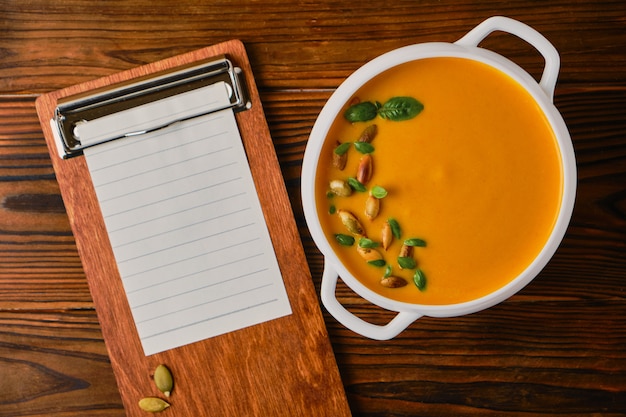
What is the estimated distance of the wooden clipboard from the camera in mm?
658

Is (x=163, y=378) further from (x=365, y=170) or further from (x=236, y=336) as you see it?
(x=365, y=170)

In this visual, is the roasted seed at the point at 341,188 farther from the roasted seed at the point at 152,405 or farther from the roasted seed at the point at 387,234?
the roasted seed at the point at 152,405

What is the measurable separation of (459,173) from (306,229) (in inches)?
8.1

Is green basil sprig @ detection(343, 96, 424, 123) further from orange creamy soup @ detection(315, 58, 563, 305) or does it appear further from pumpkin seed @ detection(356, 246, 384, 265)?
pumpkin seed @ detection(356, 246, 384, 265)

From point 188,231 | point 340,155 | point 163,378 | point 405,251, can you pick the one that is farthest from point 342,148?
point 163,378

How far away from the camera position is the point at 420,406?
0.69 m

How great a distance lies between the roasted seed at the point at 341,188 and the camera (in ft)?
1.74

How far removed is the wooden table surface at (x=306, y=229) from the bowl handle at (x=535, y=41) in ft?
0.36

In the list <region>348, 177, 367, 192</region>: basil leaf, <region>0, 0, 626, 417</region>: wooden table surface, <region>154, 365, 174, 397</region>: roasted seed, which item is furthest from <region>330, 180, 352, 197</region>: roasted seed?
<region>154, 365, 174, 397</region>: roasted seed

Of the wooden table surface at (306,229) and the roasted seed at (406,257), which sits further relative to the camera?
the wooden table surface at (306,229)

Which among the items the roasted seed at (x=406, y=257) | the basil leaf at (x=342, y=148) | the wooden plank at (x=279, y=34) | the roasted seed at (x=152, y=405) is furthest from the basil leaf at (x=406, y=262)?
the roasted seed at (x=152, y=405)

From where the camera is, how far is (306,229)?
0.67 m

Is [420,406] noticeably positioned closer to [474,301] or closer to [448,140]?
[474,301]

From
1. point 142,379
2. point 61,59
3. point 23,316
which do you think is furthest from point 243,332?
point 61,59
